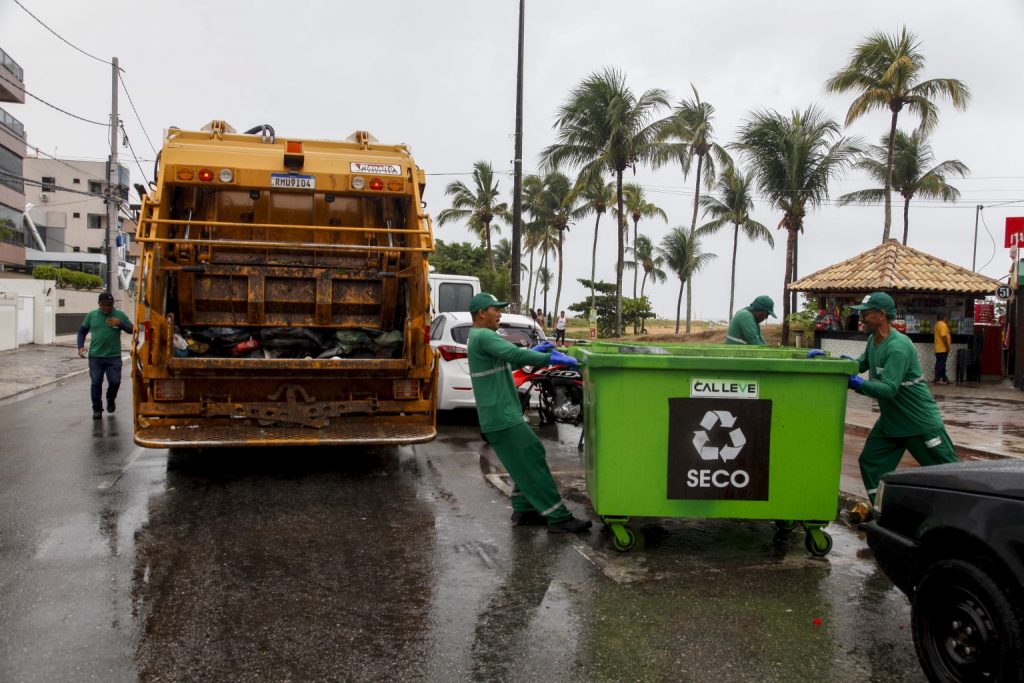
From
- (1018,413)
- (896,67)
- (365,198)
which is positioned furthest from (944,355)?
(365,198)

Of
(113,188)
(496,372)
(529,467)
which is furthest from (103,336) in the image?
(113,188)

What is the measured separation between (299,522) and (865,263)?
1794 cm

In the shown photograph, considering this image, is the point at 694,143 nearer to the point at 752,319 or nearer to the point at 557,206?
the point at 557,206

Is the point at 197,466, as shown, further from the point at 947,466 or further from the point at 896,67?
the point at 896,67

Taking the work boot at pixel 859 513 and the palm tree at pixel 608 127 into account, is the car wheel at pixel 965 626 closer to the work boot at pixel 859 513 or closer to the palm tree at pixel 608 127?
the work boot at pixel 859 513

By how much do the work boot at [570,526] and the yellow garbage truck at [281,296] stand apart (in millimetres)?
1714

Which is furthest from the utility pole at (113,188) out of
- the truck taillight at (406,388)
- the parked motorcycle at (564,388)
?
the truck taillight at (406,388)

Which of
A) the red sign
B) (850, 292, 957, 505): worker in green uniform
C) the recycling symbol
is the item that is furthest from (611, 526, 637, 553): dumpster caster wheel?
the red sign

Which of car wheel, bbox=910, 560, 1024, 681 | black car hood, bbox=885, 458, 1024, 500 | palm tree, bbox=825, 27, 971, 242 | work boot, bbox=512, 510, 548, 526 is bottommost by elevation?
work boot, bbox=512, 510, 548, 526

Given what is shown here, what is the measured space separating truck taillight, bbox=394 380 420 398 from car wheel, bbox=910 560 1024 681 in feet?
15.2

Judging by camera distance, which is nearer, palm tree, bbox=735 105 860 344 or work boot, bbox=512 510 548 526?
work boot, bbox=512 510 548 526

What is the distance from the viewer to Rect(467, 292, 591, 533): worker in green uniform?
544cm

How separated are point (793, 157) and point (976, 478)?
27634 millimetres

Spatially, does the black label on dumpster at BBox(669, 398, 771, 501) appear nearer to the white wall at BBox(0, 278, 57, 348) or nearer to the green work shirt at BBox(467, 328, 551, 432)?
the green work shirt at BBox(467, 328, 551, 432)
